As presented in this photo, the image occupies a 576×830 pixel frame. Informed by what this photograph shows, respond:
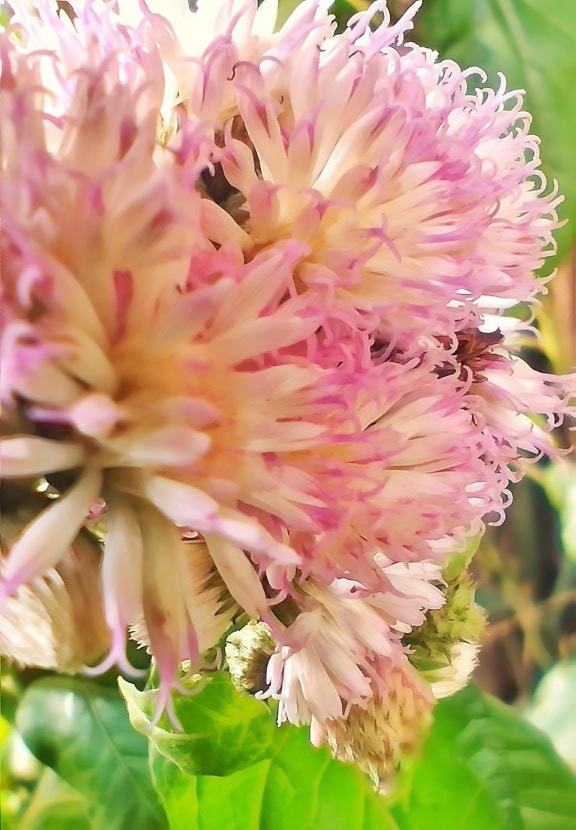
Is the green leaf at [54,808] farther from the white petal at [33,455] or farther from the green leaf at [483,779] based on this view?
the white petal at [33,455]

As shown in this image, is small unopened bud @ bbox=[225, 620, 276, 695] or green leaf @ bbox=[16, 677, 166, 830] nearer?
small unopened bud @ bbox=[225, 620, 276, 695]

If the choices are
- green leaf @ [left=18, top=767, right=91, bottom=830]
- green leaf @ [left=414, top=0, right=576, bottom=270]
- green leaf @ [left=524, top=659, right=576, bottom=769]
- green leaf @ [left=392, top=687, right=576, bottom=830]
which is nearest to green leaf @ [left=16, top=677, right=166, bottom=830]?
green leaf @ [left=18, top=767, right=91, bottom=830]

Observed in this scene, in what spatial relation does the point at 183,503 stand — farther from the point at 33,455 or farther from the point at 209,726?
the point at 209,726

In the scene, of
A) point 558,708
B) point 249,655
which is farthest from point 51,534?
point 558,708

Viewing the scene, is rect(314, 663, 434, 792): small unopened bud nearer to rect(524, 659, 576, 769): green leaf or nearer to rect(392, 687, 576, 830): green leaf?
rect(392, 687, 576, 830): green leaf

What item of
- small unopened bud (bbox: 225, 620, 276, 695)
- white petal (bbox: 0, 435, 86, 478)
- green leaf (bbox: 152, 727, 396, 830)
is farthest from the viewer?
green leaf (bbox: 152, 727, 396, 830)

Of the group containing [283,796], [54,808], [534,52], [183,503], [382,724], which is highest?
[534,52]

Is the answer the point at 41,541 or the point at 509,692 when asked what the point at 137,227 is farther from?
the point at 509,692
